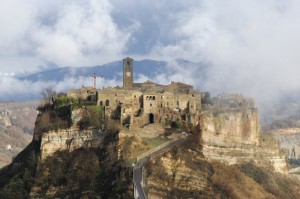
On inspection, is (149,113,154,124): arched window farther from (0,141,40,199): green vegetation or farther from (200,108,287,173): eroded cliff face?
(0,141,40,199): green vegetation

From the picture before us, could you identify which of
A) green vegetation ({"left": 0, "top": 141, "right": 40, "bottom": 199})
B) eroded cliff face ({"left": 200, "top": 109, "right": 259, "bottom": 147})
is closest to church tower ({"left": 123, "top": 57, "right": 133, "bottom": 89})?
eroded cliff face ({"left": 200, "top": 109, "right": 259, "bottom": 147})

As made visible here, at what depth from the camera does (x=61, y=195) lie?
7381 centimetres

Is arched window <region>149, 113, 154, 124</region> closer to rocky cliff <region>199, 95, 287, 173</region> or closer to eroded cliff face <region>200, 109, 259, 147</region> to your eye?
rocky cliff <region>199, 95, 287, 173</region>


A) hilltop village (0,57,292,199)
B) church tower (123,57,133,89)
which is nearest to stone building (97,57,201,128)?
hilltop village (0,57,292,199)

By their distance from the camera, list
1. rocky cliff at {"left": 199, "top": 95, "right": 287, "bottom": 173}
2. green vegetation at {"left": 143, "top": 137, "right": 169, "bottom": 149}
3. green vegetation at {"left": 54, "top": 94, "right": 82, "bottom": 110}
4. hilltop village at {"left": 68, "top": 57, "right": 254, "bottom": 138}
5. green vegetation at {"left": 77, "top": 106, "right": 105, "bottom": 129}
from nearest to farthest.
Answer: green vegetation at {"left": 143, "top": 137, "right": 169, "bottom": 149} < green vegetation at {"left": 77, "top": 106, "right": 105, "bottom": 129} < hilltop village at {"left": 68, "top": 57, "right": 254, "bottom": 138} < rocky cliff at {"left": 199, "top": 95, "right": 287, "bottom": 173} < green vegetation at {"left": 54, "top": 94, "right": 82, "bottom": 110}

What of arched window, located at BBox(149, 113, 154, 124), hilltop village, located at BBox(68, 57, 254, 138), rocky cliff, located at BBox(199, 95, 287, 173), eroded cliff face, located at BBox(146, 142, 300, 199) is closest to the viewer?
eroded cliff face, located at BBox(146, 142, 300, 199)

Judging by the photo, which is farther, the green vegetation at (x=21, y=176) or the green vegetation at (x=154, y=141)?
the green vegetation at (x=21, y=176)

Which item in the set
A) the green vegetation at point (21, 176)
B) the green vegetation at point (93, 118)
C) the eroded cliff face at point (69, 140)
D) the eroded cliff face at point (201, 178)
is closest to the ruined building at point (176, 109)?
the green vegetation at point (93, 118)

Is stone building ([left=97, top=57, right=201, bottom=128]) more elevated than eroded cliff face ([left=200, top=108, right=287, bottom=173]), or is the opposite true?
stone building ([left=97, top=57, right=201, bottom=128])

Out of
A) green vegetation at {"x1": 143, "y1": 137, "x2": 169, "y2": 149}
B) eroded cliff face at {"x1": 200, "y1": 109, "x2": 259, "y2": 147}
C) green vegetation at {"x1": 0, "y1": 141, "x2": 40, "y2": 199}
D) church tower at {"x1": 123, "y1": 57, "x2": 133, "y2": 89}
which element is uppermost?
church tower at {"x1": 123, "y1": 57, "x2": 133, "y2": 89}

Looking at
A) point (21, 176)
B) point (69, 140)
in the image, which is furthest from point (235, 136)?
point (21, 176)

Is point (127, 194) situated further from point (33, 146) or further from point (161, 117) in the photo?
point (33, 146)

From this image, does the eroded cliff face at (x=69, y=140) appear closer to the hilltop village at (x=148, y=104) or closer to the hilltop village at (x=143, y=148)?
the hilltop village at (x=143, y=148)

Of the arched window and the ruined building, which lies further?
the ruined building
